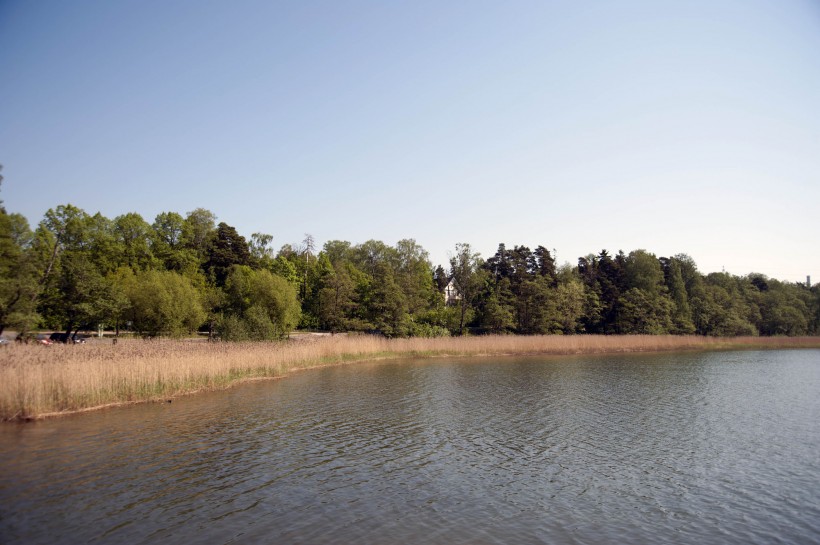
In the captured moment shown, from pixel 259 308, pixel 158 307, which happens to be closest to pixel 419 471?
pixel 259 308

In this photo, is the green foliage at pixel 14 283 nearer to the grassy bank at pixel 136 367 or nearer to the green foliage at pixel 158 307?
the grassy bank at pixel 136 367

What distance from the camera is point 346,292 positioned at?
59.9 metres

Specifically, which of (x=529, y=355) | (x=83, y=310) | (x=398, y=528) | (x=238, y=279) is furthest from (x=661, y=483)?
(x=238, y=279)

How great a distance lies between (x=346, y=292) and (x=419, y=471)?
47.3 m

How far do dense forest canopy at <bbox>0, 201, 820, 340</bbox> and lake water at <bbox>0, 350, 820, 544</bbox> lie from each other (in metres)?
20.1

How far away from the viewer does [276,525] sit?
32.2 feet

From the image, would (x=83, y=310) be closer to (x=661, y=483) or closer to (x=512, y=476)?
(x=512, y=476)

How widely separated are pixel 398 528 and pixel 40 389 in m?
16.1

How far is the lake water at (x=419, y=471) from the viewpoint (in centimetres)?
980

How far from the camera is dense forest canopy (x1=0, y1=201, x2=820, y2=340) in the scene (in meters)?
41.1

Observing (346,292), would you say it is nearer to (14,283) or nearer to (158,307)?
(158,307)

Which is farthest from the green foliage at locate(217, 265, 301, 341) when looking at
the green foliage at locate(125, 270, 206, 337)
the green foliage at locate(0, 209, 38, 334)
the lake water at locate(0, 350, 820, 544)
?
the lake water at locate(0, 350, 820, 544)

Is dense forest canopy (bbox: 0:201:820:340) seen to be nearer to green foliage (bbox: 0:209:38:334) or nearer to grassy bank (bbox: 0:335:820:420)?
green foliage (bbox: 0:209:38:334)

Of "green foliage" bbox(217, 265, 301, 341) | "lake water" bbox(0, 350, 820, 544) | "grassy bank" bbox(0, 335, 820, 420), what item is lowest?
"lake water" bbox(0, 350, 820, 544)
